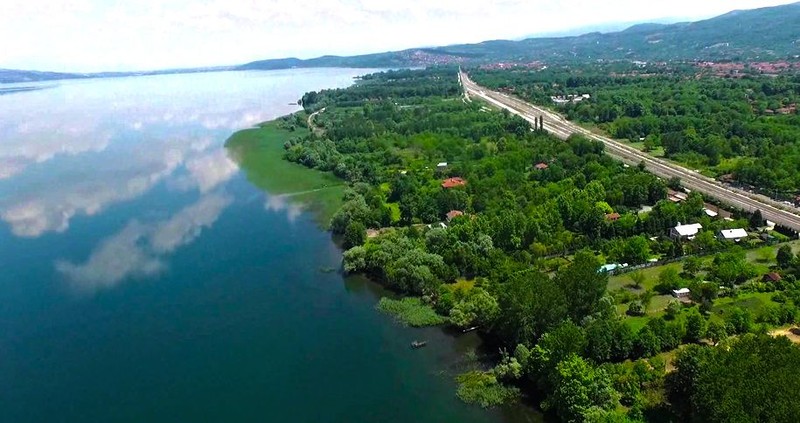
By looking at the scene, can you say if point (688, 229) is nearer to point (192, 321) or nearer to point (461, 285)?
point (461, 285)

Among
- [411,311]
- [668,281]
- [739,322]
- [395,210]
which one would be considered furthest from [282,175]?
[739,322]

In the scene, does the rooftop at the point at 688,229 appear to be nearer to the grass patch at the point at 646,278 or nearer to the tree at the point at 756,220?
the tree at the point at 756,220

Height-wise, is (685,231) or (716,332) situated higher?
(685,231)

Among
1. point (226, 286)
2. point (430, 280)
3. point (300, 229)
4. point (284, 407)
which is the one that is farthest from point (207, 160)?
point (284, 407)

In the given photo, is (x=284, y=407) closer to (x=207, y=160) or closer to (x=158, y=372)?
(x=158, y=372)

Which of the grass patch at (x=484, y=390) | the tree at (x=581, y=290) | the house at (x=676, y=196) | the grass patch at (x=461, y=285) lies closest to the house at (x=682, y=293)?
the tree at (x=581, y=290)

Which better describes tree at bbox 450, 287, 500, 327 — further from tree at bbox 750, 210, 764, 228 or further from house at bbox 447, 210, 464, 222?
tree at bbox 750, 210, 764, 228

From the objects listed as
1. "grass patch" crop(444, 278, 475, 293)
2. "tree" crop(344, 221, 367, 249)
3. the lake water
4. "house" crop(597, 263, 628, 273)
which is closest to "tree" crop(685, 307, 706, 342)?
"house" crop(597, 263, 628, 273)
